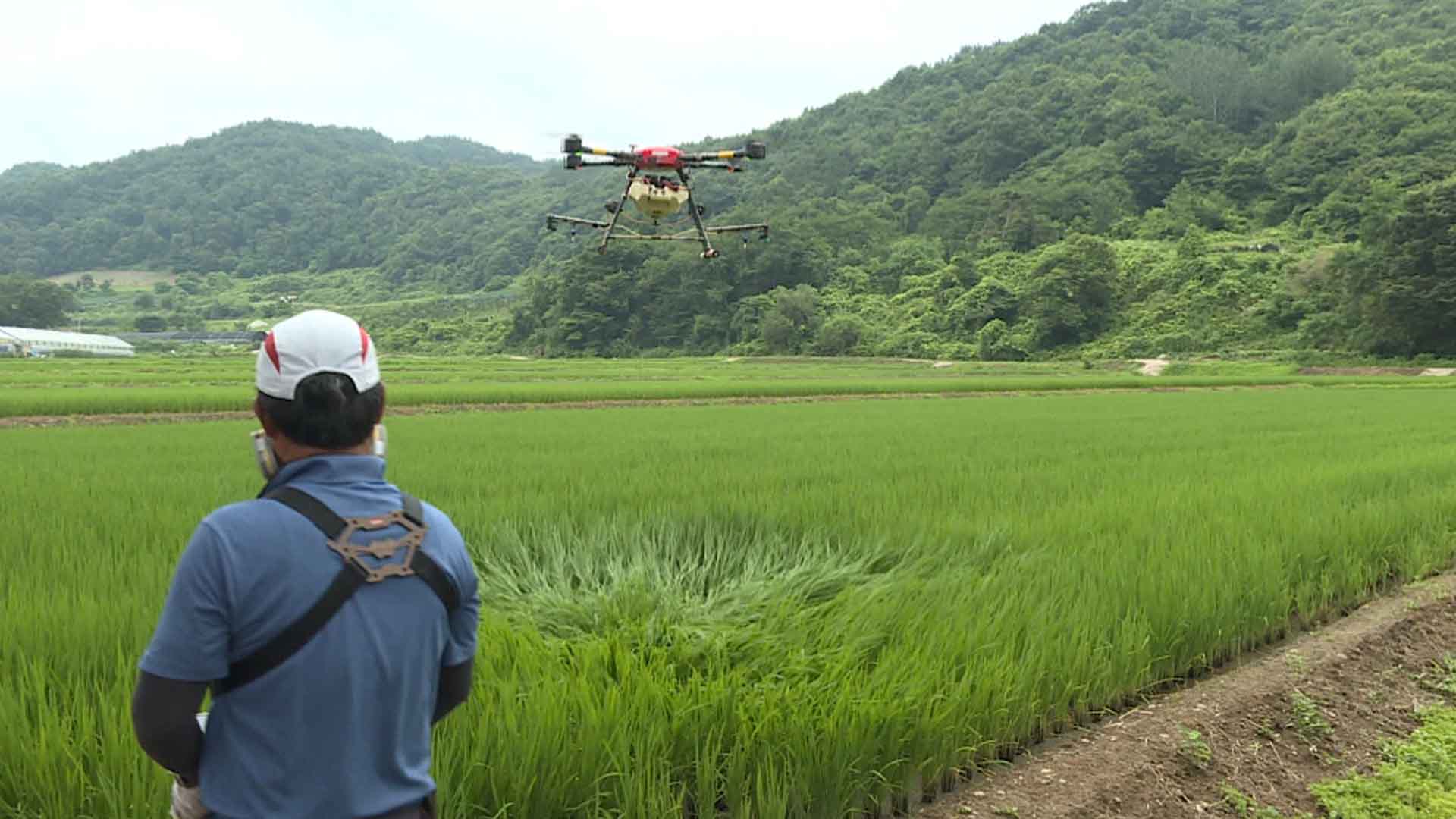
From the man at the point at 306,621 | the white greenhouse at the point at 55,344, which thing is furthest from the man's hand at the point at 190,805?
the white greenhouse at the point at 55,344

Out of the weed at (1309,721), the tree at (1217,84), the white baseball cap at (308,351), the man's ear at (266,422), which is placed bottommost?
the weed at (1309,721)

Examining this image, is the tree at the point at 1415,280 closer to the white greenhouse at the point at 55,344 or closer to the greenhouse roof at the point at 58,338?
the white greenhouse at the point at 55,344

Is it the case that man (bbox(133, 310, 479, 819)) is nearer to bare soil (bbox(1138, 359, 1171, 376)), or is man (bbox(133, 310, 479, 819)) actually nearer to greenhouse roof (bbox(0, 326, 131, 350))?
bare soil (bbox(1138, 359, 1171, 376))

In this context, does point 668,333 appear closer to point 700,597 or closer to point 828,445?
point 828,445

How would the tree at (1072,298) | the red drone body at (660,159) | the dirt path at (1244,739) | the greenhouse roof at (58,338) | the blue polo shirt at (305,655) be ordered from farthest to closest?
1. the greenhouse roof at (58,338)
2. the tree at (1072,298)
3. the red drone body at (660,159)
4. the dirt path at (1244,739)
5. the blue polo shirt at (305,655)

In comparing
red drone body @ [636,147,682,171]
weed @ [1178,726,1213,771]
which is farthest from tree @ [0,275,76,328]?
weed @ [1178,726,1213,771]

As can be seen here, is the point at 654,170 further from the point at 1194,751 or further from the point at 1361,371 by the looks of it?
the point at 1361,371
